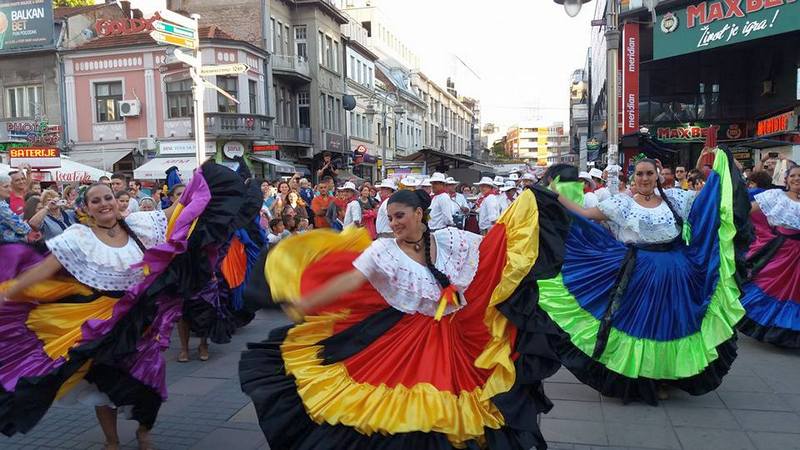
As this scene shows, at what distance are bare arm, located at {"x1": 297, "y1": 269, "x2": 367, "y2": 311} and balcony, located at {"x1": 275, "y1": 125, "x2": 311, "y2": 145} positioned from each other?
29.3 metres

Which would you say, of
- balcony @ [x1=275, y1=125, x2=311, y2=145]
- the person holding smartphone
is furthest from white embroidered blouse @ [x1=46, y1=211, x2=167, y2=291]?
balcony @ [x1=275, y1=125, x2=311, y2=145]

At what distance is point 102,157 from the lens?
91.8 feet

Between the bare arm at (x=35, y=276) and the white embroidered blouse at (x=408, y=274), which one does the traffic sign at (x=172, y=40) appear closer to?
the bare arm at (x=35, y=276)

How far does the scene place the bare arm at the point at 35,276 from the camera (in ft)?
12.0

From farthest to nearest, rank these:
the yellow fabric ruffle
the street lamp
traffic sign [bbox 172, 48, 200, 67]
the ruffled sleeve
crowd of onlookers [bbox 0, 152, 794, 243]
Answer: traffic sign [bbox 172, 48, 200, 67] < the street lamp < crowd of onlookers [bbox 0, 152, 794, 243] < the ruffled sleeve < the yellow fabric ruffle

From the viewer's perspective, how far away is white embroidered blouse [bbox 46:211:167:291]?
3732mm

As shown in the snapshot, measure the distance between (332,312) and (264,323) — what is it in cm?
516

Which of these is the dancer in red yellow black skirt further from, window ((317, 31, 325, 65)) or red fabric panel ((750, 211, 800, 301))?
window ((317, 31, 325, 65))

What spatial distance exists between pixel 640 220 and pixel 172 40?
11853 millimetres

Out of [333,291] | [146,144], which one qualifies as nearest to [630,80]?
[146,144]

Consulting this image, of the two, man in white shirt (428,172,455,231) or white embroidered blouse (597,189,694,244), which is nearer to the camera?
white embroidered blouse (597,189,694,244)

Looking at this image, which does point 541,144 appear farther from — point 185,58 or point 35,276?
point 35,276

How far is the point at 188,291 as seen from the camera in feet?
13.4

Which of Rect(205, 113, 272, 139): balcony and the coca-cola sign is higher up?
the coca-cola sign
